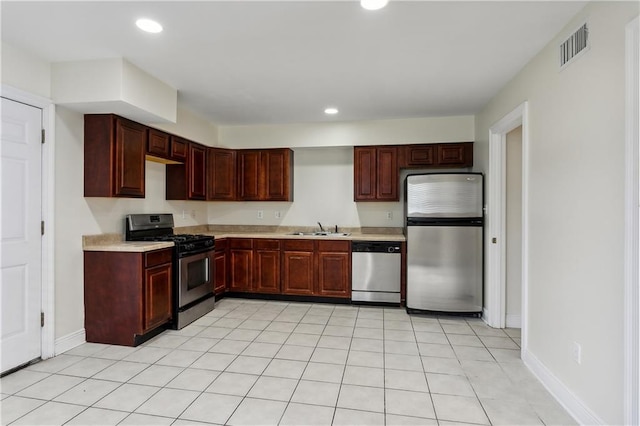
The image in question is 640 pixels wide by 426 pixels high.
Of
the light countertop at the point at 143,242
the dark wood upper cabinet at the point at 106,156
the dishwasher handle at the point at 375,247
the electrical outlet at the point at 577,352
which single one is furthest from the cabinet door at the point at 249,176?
the electrical outlet at the point at 577,352

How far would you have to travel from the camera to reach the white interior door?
256cm

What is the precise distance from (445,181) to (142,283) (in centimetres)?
335

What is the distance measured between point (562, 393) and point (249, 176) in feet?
13.8

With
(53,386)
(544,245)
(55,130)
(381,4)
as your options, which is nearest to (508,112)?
(544,245)

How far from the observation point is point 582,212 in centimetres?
200

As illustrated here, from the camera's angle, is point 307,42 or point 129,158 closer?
point 307,42

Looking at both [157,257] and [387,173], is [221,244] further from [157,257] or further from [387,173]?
[387,173]

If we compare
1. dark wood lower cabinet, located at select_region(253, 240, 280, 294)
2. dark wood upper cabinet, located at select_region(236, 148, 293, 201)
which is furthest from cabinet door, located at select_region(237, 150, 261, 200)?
dark wood lower cabinet, located at select_region(253, 240, 280, 294)

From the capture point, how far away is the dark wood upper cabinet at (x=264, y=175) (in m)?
4.89

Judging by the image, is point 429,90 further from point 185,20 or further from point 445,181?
point 185,20

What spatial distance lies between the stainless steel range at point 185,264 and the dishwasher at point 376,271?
183 centimetres

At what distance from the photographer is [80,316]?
3143mm

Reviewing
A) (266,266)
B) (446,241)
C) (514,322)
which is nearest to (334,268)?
(266,266)

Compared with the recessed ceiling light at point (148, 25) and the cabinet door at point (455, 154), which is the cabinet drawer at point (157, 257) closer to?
the recessed ceiling light at point (148, 25)
